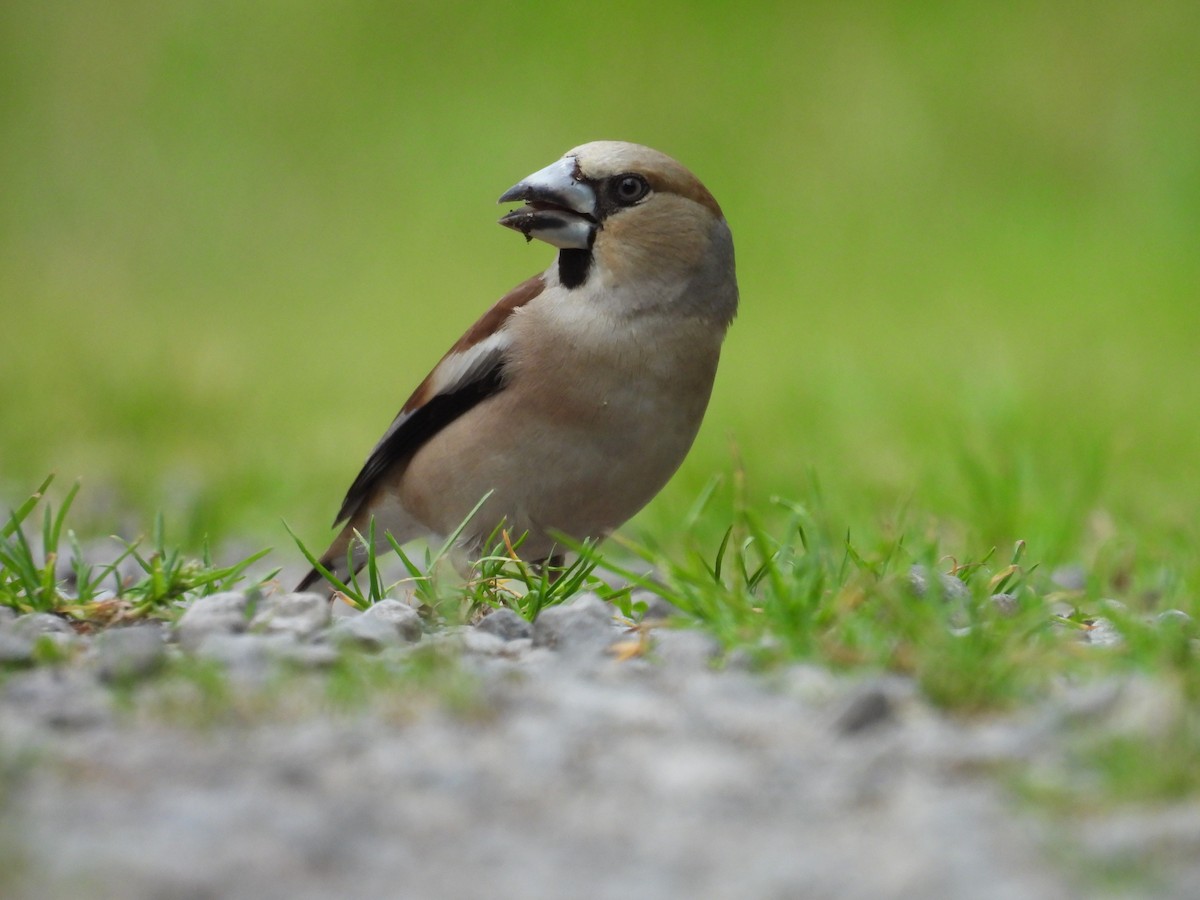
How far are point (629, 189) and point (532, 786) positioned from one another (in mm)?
2760

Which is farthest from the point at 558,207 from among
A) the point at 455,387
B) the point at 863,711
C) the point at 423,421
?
the point at 863,711

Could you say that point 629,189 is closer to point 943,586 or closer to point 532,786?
point 943,586

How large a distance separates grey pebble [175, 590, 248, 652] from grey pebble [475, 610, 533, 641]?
0.55 metres

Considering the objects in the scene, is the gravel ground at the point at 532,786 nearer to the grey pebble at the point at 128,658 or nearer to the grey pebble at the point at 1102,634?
the grey pebble at the point at 128,658

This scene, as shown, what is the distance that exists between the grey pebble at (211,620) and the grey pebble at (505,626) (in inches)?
21.5

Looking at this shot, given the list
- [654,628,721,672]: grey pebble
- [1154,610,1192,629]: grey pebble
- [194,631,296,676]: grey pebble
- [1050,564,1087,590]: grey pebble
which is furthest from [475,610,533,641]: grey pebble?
[1050,564,1087,590]: grey pebble

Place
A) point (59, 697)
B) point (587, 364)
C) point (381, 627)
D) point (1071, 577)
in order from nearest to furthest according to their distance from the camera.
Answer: point (59, 697) < point (381, 627) < point (587, 364) < point (1071, 577)

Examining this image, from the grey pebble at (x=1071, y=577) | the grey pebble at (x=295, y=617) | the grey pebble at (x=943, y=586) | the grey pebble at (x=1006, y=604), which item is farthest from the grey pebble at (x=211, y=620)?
the grey pebble at (x=1071, y=577)

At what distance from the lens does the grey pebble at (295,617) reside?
10.00 ft

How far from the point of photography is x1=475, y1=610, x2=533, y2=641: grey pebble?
3408mm

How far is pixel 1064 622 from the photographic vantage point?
343cm

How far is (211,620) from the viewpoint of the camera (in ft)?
10.3

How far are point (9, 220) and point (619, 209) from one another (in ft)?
45.2

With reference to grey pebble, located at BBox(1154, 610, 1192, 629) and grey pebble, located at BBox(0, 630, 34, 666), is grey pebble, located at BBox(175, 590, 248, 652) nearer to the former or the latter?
grey pebble, located at BBox(0, 630, 34, 666)
